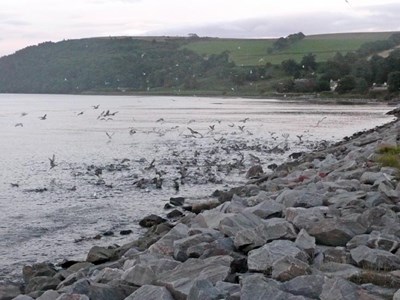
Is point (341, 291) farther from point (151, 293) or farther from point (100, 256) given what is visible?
point (100, 256)

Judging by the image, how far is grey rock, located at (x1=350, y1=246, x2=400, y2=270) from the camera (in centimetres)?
709

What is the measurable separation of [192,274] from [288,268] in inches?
43.3

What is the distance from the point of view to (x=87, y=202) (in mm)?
18891

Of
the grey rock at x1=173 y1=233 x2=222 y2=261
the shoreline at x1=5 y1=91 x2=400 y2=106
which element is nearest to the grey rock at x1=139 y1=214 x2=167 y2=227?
the grey rock at x1=173 y1=233 x2=222 y2=261

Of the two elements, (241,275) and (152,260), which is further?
(152,260)

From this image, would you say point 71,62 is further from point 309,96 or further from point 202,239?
point 202,239

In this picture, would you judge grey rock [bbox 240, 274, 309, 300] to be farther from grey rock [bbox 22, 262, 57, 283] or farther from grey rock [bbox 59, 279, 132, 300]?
grey rock [bbox 22, 262, 57, 283]

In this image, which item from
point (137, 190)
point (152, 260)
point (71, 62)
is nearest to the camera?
point (152, 260)

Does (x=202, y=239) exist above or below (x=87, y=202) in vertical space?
above

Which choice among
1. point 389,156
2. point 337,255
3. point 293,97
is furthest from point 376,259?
point 293,97

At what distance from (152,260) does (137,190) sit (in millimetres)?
12900

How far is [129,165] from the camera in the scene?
28.2m

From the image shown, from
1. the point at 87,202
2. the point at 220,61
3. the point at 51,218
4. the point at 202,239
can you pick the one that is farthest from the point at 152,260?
the point at 220,61

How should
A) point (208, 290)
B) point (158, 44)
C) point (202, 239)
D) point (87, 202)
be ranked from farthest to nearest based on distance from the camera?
point (158, 44), point (87, 202), point (202, 239), point (208, 290)
